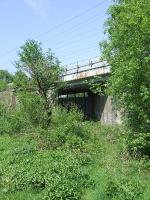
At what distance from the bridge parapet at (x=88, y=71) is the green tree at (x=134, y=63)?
15.3 metres

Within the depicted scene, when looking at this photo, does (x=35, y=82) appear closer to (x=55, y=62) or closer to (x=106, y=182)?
(x=55, y=62)

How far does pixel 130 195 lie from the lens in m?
12.8

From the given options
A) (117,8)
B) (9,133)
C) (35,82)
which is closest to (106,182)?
(117,8)

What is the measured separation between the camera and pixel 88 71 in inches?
1610

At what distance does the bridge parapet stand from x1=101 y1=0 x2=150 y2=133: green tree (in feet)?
50.3

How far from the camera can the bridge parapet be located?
3650 centimetres

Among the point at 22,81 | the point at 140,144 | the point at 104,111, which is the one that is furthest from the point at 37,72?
the point at 140,144

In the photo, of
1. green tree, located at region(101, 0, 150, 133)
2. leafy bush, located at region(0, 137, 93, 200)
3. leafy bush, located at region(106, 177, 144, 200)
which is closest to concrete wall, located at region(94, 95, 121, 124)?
green tree, located at region(101, 0, 150, 133)

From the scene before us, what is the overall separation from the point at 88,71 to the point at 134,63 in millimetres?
23811

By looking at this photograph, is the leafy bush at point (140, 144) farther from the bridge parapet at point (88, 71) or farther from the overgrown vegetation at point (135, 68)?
the bridge parapet at point (88, 71)

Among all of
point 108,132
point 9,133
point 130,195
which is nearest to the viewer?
point 130,195

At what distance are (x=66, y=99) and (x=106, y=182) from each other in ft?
153

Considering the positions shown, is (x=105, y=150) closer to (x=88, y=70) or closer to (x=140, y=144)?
(x=140, y=144)

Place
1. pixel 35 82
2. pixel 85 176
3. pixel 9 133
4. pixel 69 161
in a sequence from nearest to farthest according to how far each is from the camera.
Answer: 1. pixel 85 176
2. pixel 69 161
3. pixel 9 133
4. pixel 35 82
